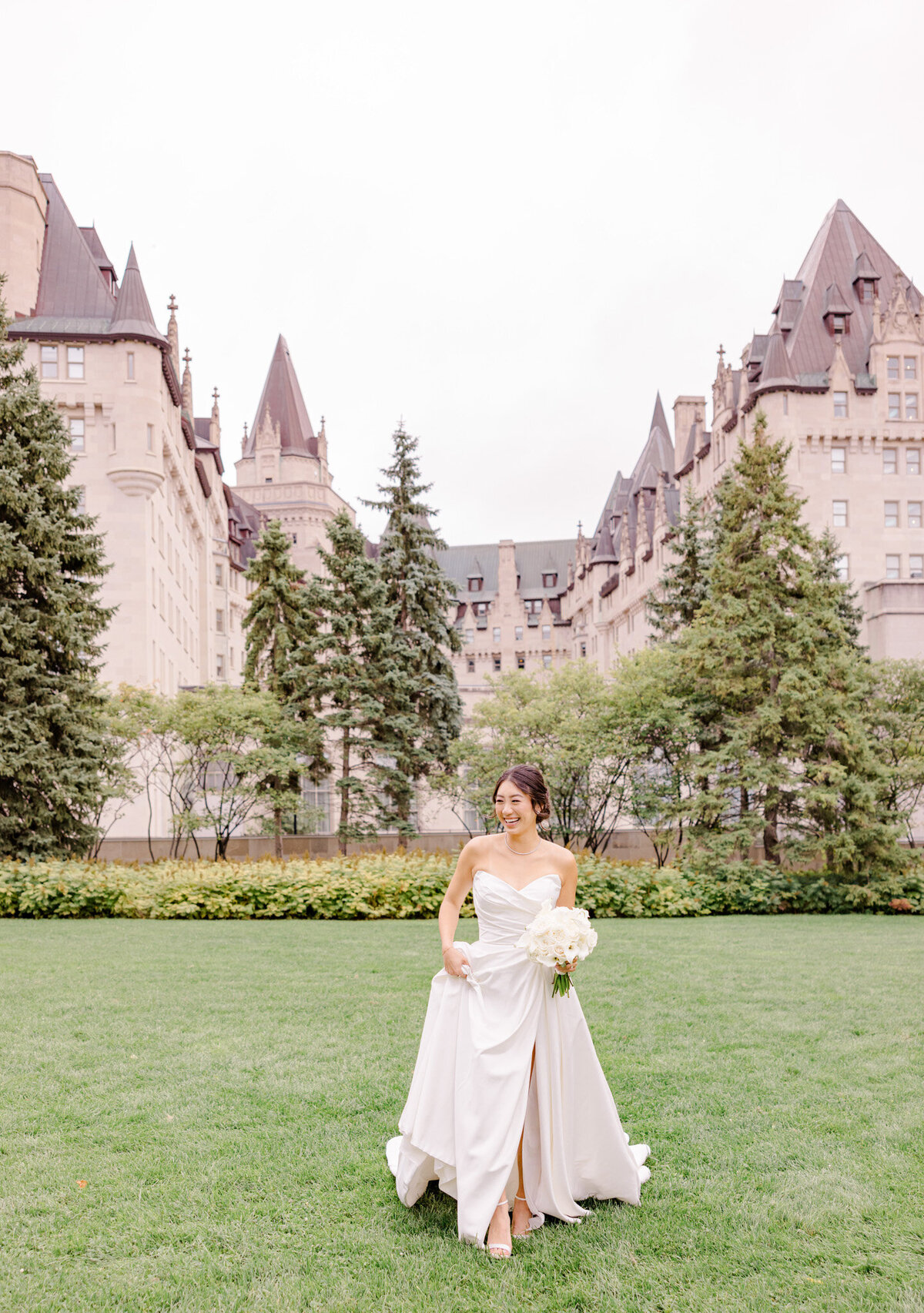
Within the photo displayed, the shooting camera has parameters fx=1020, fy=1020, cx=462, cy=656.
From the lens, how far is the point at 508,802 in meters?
4.98

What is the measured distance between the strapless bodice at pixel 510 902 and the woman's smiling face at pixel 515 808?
0.27 meters

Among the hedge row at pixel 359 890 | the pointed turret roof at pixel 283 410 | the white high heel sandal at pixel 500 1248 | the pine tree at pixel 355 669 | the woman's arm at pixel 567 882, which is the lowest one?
the hedge row at pixel 359 890

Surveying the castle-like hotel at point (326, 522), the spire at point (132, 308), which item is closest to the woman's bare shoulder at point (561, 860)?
the castle-like hotel at point (326, 522)

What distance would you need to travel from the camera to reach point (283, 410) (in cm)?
8225

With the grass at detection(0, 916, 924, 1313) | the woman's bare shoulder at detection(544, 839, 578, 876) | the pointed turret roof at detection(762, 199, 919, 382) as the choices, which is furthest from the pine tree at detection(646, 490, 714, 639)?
the woman's bare shoulder at detection(544, 839, 578, 876)

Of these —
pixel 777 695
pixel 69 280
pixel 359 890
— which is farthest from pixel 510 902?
pixel 69 280

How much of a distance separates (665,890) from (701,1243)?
16.7 m

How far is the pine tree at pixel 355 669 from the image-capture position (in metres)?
30.8

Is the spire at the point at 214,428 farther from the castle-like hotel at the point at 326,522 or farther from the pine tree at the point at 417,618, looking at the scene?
the pine tree at the point at 417,618

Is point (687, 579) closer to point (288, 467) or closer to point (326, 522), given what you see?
point (326, 522)

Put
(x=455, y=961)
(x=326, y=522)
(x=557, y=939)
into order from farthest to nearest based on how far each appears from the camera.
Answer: (x=326, y=522) < (x=455, y=961) < (x=557, y=939)

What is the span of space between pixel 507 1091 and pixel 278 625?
94.7 ft

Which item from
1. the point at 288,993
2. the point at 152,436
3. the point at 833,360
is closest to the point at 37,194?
the point at 152,436

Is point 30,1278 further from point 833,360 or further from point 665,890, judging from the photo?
point 833,360
